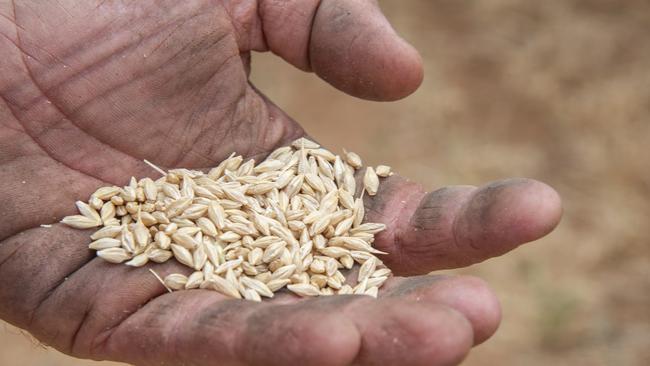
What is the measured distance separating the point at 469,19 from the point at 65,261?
3331 mm

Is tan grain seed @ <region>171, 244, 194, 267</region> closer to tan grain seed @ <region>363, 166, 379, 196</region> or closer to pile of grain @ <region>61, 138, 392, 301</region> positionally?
pile of grain @ <region>61, 138, 392, 301</region>

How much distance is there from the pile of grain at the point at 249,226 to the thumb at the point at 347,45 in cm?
23

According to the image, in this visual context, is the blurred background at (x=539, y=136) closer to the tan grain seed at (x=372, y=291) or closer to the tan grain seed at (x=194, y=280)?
the tan grain seed at (x=372, y=291)

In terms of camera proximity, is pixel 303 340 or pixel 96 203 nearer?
pixel 303 340

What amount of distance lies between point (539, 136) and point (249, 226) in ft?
7.68

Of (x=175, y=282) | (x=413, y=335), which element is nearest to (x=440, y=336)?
(x=413, y=335)

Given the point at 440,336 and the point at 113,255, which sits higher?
the point at 440,336

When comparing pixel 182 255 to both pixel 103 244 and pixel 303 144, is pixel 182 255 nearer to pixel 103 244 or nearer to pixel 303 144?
pixel 103 244

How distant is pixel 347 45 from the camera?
7.93ft

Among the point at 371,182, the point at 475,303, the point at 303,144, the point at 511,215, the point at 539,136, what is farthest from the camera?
the point at 539,136

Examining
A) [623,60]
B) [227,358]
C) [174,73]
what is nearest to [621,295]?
[623,60]

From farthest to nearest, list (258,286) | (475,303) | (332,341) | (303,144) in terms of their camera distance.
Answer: (303,144) → (258,286) → (475,303) → (332,341)

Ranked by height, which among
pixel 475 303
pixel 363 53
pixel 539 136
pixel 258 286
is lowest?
pixel 539 136

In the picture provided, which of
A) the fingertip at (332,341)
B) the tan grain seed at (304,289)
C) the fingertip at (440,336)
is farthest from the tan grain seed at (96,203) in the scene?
the fingertip at (440,336)
